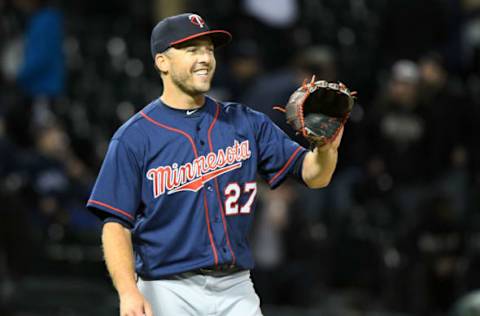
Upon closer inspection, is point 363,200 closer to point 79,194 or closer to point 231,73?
point 231,73

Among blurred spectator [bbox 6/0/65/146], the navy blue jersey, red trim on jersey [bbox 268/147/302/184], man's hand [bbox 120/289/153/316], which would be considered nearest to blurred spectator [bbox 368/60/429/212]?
blurred spectator [bbox 6/0/65/146]

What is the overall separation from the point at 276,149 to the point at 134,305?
0.88m

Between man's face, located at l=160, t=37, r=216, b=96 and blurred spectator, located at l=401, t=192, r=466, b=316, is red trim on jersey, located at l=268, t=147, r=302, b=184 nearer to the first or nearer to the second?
man's face, located at l=160, t=37, r=216, b=96

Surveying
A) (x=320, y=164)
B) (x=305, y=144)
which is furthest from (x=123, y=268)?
(x=305, y=144)

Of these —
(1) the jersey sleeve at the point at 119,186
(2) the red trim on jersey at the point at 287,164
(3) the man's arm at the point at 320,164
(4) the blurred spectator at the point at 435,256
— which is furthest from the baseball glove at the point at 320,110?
(4) the blurred spectator at the point at 435,256

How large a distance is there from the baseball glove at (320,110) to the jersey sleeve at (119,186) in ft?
1.97

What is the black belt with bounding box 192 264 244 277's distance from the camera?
4.02 meters

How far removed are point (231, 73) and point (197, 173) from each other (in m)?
5.51

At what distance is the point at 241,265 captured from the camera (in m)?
4.04

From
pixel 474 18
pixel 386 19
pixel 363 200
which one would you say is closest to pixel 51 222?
pixel 363 200

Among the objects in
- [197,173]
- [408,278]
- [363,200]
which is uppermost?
[197,173]

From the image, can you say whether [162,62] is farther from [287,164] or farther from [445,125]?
[445,125]

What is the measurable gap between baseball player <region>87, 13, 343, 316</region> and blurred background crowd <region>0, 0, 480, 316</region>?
10.2ft

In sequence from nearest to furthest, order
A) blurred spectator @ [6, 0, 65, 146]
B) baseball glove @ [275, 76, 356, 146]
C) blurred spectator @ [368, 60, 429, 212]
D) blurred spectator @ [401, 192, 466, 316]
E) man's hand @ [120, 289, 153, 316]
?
man's hand @ [120, 289, 153, 316]
baseball glove @ [275, 76, 356, 146]
blurred spectator @ [401, 192, 466, 316]
blurred spectator @ [368, 60, 429, 212]
blurred spectator @ [6, 0, 65, 146]
